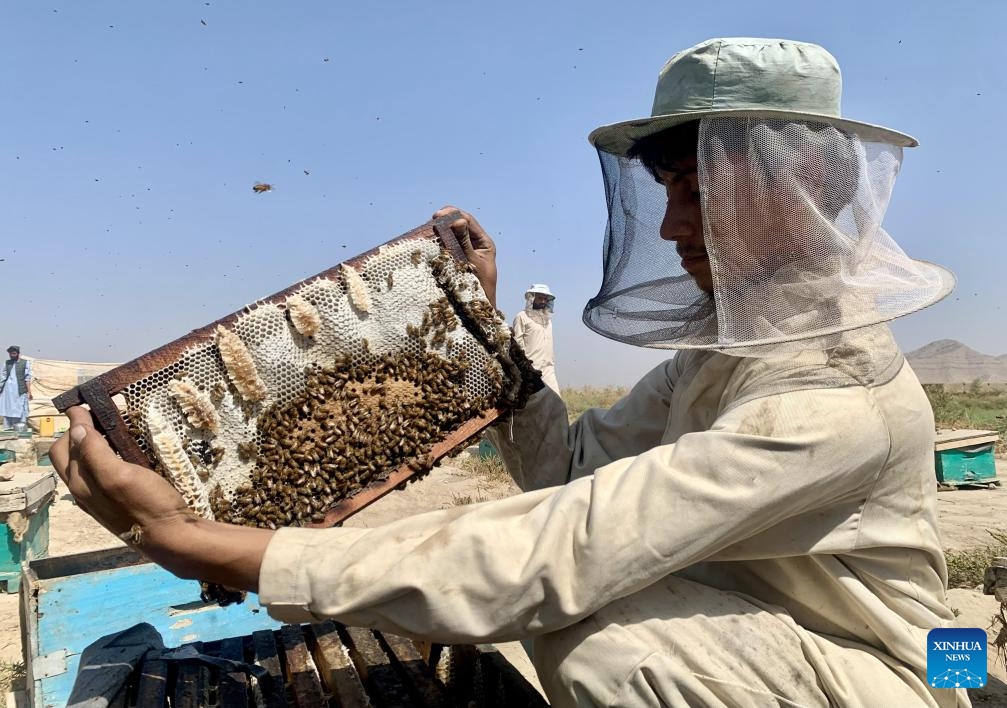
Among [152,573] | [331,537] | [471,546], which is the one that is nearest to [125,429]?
[331,537]

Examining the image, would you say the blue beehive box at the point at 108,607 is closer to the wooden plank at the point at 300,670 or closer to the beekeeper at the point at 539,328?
the wooden plank at the point at 300,670

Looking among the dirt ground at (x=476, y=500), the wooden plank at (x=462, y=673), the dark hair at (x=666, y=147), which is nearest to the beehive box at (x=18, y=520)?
the dirt ground at (x=476, y=500)

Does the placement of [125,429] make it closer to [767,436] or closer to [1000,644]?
[767,436]

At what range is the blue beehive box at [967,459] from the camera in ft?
32.8

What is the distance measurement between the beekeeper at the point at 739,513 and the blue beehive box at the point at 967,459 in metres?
9.10

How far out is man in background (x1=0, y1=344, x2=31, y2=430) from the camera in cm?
1847

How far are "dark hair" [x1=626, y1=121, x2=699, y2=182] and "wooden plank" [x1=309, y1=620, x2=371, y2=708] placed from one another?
7.30ft

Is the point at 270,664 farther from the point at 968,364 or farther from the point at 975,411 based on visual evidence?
the point at 968,364

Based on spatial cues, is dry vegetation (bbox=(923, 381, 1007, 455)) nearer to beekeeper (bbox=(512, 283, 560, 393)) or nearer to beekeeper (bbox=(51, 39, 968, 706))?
beekeeper (bbox=(512, 283, 560, 393))

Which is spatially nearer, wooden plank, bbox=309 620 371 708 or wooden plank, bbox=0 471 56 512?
wooden plank, bbox=309 620 371 708

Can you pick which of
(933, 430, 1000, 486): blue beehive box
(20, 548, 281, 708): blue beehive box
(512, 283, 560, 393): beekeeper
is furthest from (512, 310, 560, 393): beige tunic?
(20, 548, 281, 708): blue beehive box

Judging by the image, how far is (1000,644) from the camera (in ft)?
14.4

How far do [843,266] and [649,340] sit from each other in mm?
700

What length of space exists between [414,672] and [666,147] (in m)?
2.24
